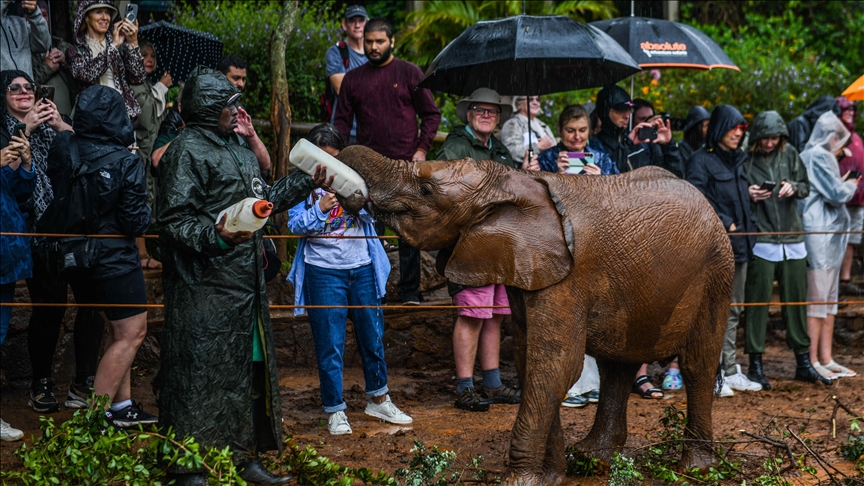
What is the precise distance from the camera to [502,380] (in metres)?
8.77

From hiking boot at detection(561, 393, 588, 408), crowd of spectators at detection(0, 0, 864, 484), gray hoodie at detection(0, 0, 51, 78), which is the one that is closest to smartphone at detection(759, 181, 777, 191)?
crowd of spectators at detection(0, 0, 864, 484)

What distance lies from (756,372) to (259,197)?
16.9 feet

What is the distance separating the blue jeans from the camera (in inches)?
275

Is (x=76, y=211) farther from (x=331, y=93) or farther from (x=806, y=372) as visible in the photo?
(x=806, y=372)

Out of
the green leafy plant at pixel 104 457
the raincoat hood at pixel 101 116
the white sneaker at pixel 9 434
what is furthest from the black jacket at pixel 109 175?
the green leafy plant at pixel 104 457

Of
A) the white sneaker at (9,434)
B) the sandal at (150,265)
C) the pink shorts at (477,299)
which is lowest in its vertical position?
the white sneaker at (9,434)

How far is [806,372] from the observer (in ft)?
29.7

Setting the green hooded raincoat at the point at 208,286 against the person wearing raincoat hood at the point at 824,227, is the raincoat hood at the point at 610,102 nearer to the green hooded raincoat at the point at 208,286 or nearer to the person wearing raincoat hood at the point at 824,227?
the person wearing raincoat hood at the point at 824,227

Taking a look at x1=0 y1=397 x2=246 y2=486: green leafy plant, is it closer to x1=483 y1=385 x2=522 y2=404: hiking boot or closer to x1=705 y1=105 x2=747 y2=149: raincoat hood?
x1=483 y1=385 x2=522 y2=404: hiking boot

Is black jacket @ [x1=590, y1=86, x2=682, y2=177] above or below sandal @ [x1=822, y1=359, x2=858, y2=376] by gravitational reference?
above

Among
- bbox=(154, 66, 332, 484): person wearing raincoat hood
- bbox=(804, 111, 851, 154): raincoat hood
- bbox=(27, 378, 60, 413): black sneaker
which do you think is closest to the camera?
bbox=(154, 66, 332, 484): person wearing raincoat hood

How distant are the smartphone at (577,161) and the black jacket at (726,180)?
1144 millimetres

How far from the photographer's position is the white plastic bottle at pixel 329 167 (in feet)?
16.6

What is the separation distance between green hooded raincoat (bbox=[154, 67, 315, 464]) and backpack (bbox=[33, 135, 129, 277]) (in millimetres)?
1315
